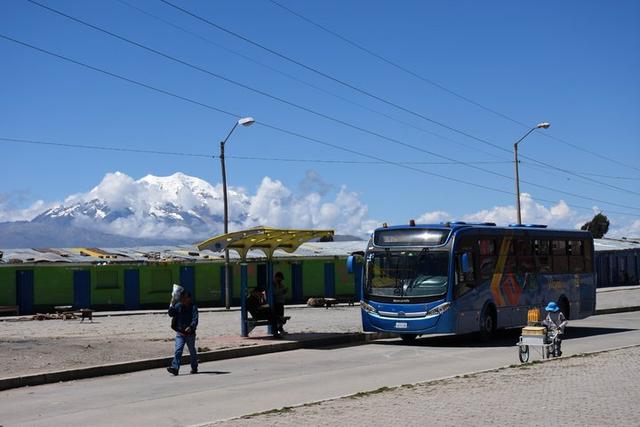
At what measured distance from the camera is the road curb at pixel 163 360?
599 inches

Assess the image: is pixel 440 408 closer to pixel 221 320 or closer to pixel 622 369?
pixel 622 369

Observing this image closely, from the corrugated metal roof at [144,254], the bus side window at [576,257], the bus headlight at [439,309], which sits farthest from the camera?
the corrugated metal roof at [144,254]

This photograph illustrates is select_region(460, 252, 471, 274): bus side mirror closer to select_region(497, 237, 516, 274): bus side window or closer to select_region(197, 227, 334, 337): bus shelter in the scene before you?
select_region(497, 237, 516, 274): bus side window

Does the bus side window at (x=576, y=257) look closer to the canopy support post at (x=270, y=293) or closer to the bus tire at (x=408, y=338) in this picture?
the bus tire at (x=408, y=338)

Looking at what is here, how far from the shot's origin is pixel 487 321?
22.9 meters

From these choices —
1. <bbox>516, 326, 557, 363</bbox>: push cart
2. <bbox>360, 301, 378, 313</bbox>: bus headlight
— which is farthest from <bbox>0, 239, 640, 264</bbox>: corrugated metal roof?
<bbox>516, 326, 557, 363</bbox>: push cart

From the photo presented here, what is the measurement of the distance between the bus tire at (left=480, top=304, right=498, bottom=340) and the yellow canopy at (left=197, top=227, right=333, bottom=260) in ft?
14.5

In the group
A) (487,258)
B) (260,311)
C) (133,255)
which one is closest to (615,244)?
(133,255)

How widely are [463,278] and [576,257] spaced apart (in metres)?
7.13

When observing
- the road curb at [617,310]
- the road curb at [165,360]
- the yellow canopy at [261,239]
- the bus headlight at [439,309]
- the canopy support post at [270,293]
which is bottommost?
the road curb at [617,310]

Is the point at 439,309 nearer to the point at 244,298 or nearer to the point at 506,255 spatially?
the point at 506,255

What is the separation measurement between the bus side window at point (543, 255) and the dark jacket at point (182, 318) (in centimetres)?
1224

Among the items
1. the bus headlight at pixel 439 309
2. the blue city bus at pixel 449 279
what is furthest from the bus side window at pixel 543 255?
the bus headlight at pixel 439 309

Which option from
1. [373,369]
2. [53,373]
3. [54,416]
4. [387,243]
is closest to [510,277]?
[387,243]
